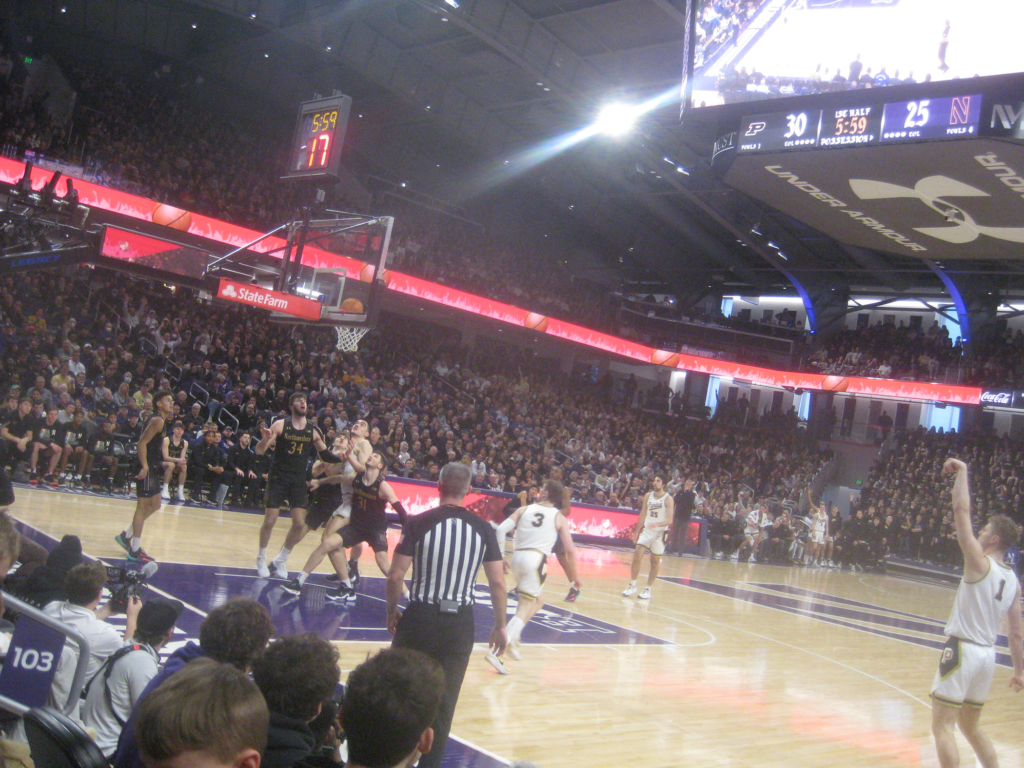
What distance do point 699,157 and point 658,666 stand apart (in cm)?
1916

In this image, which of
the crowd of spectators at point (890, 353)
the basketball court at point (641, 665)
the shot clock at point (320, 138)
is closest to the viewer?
the basketball court at point (641, 665)

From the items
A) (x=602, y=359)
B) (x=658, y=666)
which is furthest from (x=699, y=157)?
(x=658, y=666)

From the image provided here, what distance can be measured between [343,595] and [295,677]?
6.16 metres

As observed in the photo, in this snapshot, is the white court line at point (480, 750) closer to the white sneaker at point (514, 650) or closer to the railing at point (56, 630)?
the white sneaker at point (514, 650)

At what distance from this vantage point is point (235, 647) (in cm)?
304

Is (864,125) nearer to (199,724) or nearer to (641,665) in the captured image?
(641,665)

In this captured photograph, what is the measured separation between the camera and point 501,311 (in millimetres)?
26688

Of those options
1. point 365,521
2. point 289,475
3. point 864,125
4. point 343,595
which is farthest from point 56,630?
point 864,125

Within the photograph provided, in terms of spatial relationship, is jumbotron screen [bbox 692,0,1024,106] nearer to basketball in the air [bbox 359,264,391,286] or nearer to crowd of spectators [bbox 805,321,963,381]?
basketball in the air [bbox 359,264,391,286]

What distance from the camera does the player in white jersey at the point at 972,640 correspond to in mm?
5047

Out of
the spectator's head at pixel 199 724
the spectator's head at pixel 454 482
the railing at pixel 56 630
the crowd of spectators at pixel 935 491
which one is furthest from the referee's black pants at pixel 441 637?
the crowd of spectators at pixel 935 491

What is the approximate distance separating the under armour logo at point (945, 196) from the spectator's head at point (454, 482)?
11190 millimetres

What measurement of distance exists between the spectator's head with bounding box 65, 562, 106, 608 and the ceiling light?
753 inches

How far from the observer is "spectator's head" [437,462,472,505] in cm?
439
